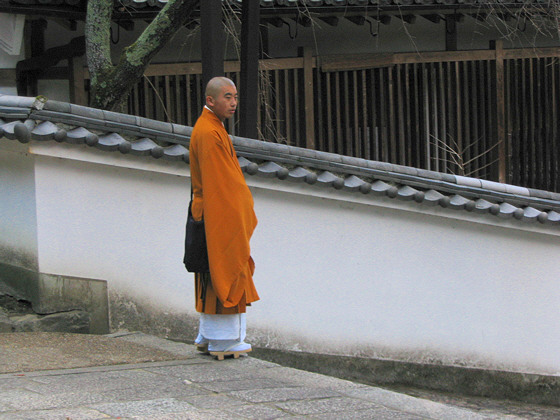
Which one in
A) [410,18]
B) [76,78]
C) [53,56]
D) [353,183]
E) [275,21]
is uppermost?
[410,18]

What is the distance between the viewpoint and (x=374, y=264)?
21.1 feet

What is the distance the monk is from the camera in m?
4.55

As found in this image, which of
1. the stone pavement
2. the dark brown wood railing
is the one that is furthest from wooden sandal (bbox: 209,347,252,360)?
the dark brown wood railing

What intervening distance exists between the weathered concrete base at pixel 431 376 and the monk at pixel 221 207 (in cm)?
146

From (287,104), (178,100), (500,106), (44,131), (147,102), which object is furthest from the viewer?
(500,106)

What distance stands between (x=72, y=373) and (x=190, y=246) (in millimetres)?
1024

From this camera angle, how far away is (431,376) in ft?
21.8

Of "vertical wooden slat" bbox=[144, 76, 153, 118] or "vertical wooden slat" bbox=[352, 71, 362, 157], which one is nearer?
"vertical wooden slat" bbox=[144, 76, 153, 118]

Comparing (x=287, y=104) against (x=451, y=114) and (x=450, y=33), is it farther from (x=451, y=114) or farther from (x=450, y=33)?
(x=450, y=33)

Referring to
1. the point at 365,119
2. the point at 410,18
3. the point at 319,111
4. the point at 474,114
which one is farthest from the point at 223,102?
the point at 474,114

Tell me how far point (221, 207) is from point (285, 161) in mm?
1389

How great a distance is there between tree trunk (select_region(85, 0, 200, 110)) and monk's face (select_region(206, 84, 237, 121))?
1.87 meters

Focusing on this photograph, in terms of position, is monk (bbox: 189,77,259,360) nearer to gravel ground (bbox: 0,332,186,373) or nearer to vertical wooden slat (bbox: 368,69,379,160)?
gravel ground (bbox: 0,332,186,373)

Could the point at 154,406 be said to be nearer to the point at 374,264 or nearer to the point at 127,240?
the point at 127,240
